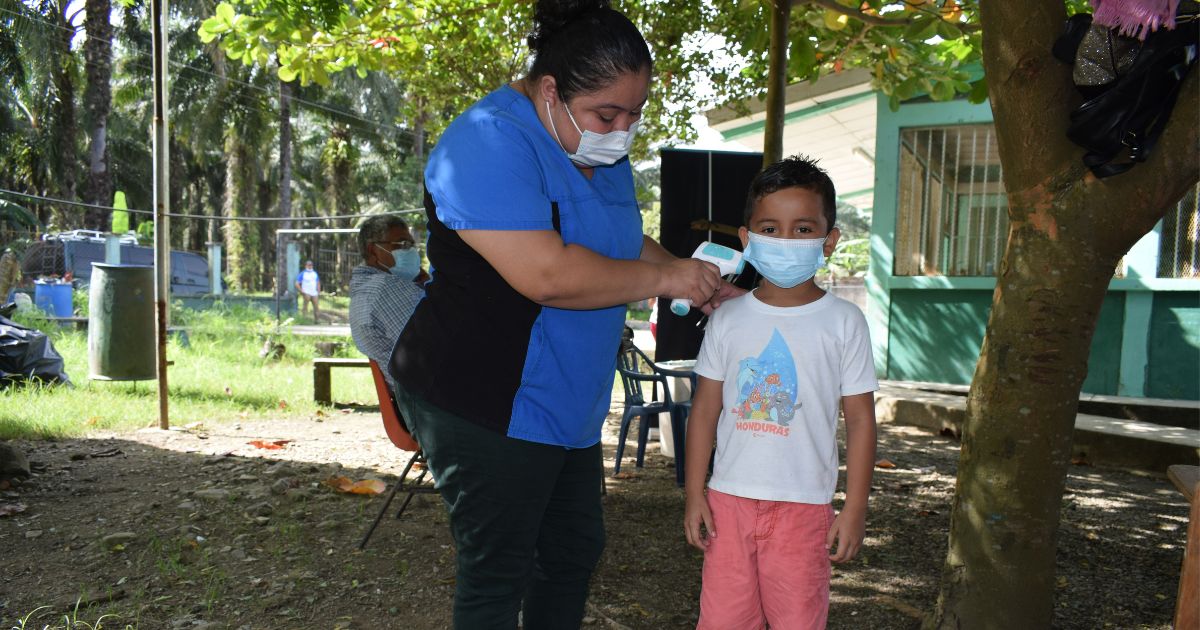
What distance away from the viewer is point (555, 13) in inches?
73.5

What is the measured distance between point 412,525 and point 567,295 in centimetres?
296

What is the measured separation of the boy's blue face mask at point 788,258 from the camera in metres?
2.10

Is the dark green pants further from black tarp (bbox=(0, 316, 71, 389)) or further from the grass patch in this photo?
black tarp (bbox=(0, 316, 71, 389))

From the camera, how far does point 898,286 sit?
29.6 feet

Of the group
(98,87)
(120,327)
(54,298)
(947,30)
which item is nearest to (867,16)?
(947,30)

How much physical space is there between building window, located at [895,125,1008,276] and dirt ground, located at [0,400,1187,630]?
3429 mm

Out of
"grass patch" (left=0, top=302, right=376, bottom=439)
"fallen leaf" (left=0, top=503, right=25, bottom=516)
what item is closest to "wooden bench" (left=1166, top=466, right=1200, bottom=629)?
"fallen leaf" (left=0, top=503, right=25, bottom=516)

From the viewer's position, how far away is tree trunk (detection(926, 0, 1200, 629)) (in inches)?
92.0

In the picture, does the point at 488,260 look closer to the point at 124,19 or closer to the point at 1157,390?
the point at 1157,390

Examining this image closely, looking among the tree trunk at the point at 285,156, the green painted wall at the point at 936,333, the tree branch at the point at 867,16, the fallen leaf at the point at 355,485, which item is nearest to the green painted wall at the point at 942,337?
the green painted wall at the point at 936,333

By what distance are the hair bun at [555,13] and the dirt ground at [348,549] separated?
82.6 inches

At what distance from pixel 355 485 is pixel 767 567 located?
343 centimetres

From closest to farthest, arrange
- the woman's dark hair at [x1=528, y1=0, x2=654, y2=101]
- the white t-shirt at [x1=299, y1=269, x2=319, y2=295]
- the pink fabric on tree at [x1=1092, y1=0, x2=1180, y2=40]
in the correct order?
the woman's dark hair at [x1=528, y1=0, x2=654, y2=101] < the pink fabric on tree at [x1=1092, y1=0, x2=1180, y2=40] < the white t-shirt at [x1=299, y1=269, x2=319, y2=295]

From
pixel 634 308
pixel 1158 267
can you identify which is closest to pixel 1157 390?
pixel 1158 267
